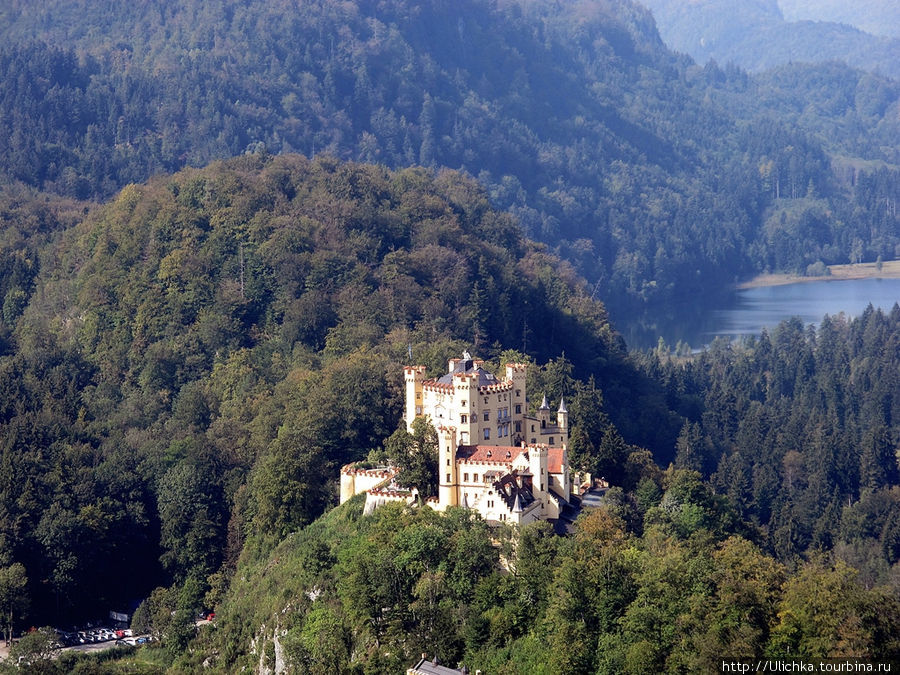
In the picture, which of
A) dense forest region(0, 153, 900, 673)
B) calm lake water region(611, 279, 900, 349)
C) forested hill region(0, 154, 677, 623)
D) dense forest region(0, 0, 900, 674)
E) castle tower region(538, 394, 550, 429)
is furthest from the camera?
calm lake water region(611, 279, 900, 349)

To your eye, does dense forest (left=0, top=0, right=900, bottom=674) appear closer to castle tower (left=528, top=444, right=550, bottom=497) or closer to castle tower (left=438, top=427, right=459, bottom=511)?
castle tower (left=438, top=427, right=459, bottom=511)

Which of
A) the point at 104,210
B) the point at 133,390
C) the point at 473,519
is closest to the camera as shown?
the point at 473,519

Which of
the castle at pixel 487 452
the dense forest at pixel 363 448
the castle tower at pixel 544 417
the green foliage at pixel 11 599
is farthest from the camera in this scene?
the green foliage at pixel 11 599

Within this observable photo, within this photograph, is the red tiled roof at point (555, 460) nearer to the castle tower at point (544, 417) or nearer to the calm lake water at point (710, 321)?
the castle tower at point (544, 417)

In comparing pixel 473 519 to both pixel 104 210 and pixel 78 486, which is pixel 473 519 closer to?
pixel 78 486

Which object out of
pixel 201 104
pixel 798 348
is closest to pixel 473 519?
pixel 798 348

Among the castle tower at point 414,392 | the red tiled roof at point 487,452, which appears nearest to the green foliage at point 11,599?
the castle tower at point 414,392

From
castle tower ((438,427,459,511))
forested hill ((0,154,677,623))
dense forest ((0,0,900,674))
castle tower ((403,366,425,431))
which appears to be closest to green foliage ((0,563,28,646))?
dense forest ((0,0,900,674))
